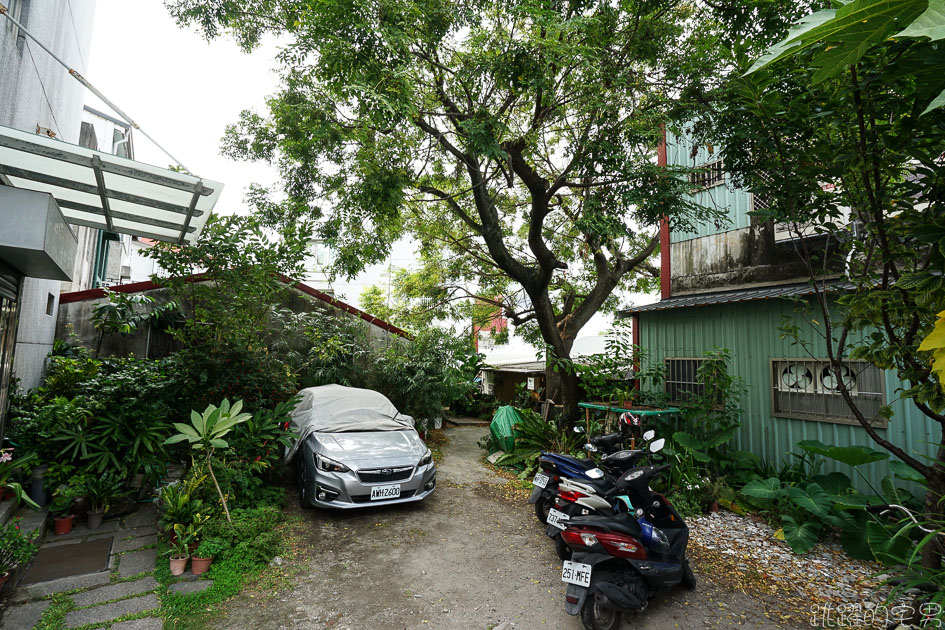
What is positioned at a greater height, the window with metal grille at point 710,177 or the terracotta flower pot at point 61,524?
the window with metal grille at point 710,177

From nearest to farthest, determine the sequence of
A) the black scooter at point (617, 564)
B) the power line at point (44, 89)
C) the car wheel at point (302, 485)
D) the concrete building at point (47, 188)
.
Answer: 1. the concrete building at point (47, 188)
2. the black scooter at point (617, 564)
3. the power line at point (44, 89)
4. the car wheel at point (302, 485)

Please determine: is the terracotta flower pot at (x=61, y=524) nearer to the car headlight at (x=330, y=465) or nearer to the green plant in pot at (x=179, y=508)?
the green plant in pot at (x=179, y=508)

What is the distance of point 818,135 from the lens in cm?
303

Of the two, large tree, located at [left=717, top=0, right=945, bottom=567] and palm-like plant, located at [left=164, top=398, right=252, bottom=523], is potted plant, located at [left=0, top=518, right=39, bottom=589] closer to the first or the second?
palm-like plant, located at [left=164, top=398, right=252, bottom=523]

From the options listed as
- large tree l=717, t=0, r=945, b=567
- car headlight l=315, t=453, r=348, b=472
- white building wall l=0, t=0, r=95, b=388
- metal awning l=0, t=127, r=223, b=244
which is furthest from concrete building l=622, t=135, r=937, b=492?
white building wall l=0, t=0, r=95, b=388

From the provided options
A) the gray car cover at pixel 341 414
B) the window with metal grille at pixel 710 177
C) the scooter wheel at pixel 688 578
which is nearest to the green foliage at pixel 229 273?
the gray car cover at pixel 341 414

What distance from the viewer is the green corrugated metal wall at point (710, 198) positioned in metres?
7.41

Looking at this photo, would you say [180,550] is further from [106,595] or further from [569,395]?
[569,395]

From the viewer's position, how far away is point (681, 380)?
7.52m

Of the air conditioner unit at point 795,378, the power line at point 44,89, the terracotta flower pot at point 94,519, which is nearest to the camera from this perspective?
the power line at point 44,89

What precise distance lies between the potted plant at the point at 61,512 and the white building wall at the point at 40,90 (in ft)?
5.33

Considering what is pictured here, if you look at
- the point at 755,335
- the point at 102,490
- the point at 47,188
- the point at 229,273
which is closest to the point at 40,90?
the point at 47,188

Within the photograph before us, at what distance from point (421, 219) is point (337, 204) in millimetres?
3298

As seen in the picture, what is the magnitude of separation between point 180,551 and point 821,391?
7402 mm
